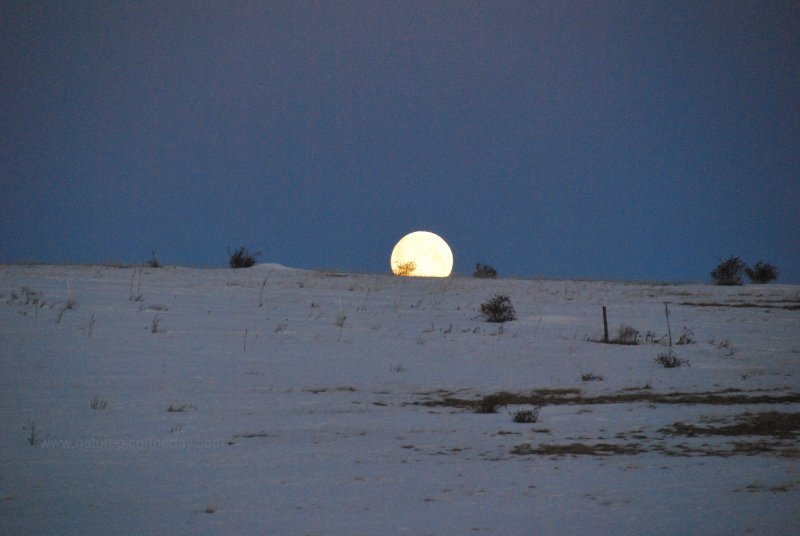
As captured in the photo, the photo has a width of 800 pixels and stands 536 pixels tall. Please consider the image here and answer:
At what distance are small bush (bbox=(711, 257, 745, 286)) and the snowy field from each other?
18.5m

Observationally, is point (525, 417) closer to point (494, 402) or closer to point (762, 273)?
point (494, 402)

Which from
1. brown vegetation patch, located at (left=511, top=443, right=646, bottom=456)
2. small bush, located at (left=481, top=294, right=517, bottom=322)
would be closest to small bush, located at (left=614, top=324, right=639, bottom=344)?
small bush, located at (left=481, top=294, right=517, bottom=322)

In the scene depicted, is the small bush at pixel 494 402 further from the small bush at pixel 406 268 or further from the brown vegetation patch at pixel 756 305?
the small bush at pixel 406 268

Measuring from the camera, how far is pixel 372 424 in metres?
7.24

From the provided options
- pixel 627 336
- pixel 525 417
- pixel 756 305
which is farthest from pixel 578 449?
pixel 756 305

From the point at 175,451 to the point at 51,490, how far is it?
1.26m

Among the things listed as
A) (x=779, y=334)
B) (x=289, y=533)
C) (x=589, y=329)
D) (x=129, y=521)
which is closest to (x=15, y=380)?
(x=129, y=521)

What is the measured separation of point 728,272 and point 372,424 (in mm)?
33468

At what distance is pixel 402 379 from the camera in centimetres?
1023

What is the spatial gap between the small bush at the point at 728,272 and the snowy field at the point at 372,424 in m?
18.5

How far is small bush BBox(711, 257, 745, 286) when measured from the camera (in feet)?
112

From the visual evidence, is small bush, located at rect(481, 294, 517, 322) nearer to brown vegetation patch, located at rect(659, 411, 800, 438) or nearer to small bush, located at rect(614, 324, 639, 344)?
small bush, located at rect(614, 324, 639, 344)

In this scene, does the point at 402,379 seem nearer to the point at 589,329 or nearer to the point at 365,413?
the point at 365,413

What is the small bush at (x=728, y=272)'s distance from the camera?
3422 cm
